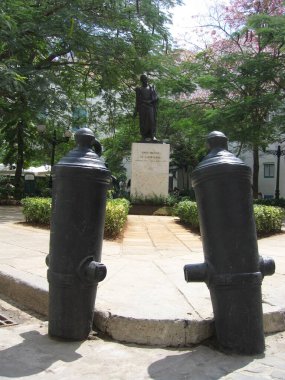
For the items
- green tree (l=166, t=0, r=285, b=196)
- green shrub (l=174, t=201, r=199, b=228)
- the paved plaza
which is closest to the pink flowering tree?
green tree (l=166, t=0, r=285, b=196)

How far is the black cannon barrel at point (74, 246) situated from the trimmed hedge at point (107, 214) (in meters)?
5.05

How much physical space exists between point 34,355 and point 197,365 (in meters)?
1.12

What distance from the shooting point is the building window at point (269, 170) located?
119 feet

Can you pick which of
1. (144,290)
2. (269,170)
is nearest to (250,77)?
(144,290)

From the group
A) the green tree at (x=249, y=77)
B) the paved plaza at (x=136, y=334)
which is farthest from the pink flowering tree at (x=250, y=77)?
the paved plaza at (x=136, y=334)

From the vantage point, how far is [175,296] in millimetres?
4426

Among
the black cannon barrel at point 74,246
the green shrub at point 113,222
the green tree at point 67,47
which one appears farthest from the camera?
the green tree at point 67,47


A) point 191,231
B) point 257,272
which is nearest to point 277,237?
point 191,231

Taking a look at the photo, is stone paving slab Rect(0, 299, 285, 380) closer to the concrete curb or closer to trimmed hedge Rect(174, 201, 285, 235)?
the concrete curb

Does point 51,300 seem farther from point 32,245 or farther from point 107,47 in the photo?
point 107,47

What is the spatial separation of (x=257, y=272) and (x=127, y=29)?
1434 cm

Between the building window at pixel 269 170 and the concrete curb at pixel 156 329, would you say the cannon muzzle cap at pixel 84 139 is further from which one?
the building window at pixel 269 170

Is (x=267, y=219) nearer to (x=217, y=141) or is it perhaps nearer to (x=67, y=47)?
(x=217, y=141)

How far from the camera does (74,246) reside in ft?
11.7
